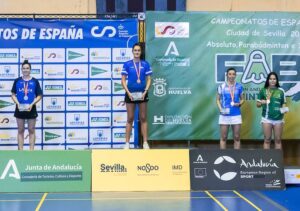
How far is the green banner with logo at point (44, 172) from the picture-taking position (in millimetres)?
7875

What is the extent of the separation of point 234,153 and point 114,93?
2.88 m

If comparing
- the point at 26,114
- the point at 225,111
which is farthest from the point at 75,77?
the point at 225,111

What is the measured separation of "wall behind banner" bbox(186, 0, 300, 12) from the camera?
11453mm

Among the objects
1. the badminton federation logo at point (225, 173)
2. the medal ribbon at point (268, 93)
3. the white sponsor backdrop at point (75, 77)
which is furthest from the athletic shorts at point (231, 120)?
the white sponsor backdrop at point (75, 77)

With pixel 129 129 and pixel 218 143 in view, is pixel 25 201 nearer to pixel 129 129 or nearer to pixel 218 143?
pixel 129 129

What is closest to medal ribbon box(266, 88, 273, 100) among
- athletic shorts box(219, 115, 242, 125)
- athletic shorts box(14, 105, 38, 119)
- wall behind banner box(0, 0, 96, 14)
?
athletic shorts box(219, 115, 242, 125)

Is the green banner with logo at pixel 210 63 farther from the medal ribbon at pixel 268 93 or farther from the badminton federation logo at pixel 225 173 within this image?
the badminton federation logo at pixel 225 173

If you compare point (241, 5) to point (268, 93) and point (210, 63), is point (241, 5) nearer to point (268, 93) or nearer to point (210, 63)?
point (210, 63)

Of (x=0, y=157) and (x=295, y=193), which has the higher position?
(x=0, y=157)

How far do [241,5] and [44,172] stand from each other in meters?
6.33

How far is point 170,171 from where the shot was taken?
8086 millimetres

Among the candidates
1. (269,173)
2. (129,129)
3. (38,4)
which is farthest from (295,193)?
(38,4)

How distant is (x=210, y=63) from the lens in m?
9.90

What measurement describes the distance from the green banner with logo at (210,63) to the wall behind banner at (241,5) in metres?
1.52
